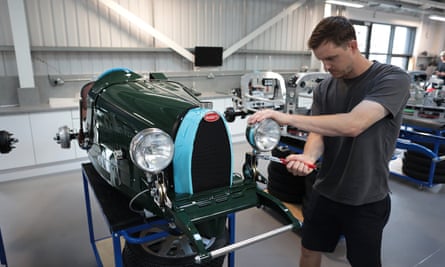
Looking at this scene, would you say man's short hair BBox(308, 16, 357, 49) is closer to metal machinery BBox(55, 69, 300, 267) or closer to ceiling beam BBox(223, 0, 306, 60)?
metal machinery BBox(55, 69, 300, 267)

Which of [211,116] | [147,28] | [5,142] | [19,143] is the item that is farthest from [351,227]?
[147,28]

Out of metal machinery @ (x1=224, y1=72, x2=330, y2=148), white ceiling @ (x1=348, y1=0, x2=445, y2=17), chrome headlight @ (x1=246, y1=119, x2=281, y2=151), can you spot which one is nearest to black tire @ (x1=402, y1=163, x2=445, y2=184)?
metal machinery @ (x1=224, y1=72, x2=330, y2=148)

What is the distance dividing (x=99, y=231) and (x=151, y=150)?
2.02m

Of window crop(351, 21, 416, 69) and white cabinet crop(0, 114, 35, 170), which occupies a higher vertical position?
window crop(351, 21, 416, 69)

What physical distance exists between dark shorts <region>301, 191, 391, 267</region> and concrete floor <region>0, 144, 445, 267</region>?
35.4 inches

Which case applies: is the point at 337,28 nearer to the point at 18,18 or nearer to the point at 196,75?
the point at 18,18

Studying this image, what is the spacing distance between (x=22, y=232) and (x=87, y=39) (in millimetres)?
3245

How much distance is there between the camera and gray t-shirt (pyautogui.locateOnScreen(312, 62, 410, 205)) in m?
1.22

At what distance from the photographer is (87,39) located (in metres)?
4.72

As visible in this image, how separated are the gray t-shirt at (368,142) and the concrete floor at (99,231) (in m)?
1.18

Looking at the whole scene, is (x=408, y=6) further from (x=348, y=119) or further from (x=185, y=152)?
(x=185, y=152)

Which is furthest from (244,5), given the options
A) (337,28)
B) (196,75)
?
(337,28)

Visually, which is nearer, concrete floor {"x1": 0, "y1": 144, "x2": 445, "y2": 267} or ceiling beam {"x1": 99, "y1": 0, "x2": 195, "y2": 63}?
concrete floor {"x1": 0, "y1": 144, "x2": 445, "y2": 267}

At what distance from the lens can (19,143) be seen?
3.76 meters
